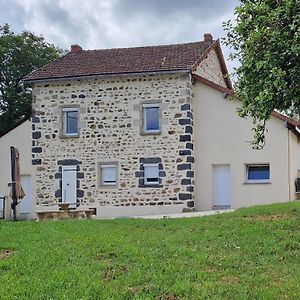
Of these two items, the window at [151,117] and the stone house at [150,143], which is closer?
the stone house at [150,143]

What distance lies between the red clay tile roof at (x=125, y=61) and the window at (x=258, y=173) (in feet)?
15.8

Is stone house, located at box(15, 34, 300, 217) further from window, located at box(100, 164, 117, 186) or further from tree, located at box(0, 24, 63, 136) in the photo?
tree, located at box(0, 24, 63, 136)

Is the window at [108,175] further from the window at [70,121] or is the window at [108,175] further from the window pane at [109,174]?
the window at [70,121]

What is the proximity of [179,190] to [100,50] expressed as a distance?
8507mm

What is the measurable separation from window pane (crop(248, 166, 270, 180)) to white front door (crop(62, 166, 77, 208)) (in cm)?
738

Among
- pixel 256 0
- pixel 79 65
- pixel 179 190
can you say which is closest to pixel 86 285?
pixel 256 0

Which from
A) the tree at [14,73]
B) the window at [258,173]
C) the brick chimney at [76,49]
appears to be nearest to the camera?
the window at [258,173]

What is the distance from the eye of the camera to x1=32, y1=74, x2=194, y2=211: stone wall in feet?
75.8

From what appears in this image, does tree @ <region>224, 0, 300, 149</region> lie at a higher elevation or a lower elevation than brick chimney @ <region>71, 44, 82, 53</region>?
lower

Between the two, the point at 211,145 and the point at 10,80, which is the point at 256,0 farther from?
the point at 10,80

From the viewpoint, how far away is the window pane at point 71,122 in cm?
2456

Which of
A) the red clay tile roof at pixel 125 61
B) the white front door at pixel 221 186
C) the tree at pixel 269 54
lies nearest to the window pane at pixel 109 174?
the red clay tile roof at pixel 125 61

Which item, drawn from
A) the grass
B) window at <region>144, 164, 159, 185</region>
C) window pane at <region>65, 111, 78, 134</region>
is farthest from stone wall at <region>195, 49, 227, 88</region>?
the grass

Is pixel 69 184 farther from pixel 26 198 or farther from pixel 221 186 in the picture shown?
pixel 221 186
